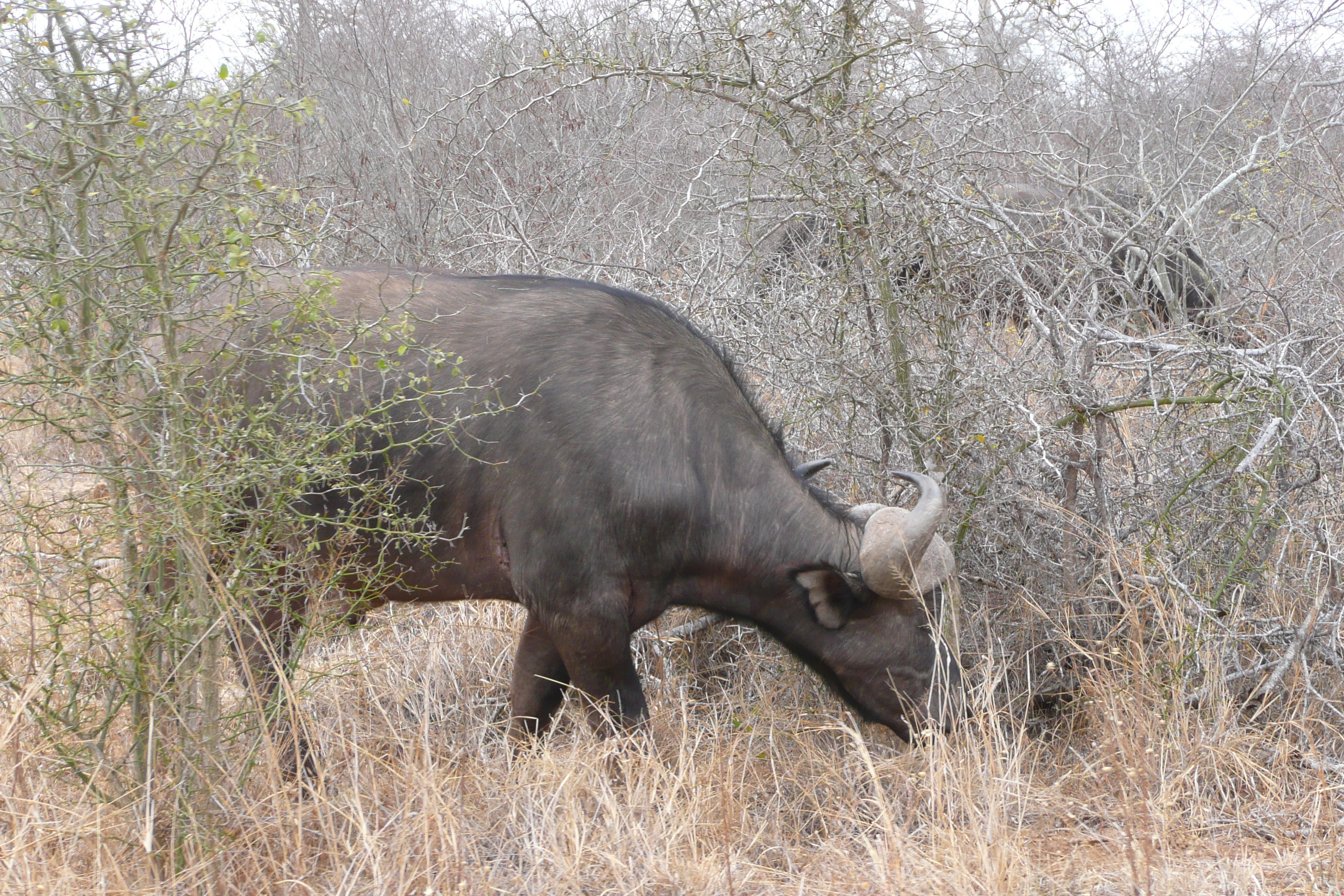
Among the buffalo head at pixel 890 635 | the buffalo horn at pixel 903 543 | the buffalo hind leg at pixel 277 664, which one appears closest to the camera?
the buffalo hind leg at pixel 277 664

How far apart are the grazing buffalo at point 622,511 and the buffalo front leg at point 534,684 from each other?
6 cm

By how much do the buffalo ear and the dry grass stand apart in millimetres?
401

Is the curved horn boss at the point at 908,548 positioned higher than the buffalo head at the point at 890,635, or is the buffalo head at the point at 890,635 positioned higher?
the curved horn boss at the point at 908,548

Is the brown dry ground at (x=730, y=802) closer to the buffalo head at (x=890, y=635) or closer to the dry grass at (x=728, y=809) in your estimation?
the dry grass at (x=728, y=809)

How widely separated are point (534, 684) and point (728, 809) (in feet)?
4.18

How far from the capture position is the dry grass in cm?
312

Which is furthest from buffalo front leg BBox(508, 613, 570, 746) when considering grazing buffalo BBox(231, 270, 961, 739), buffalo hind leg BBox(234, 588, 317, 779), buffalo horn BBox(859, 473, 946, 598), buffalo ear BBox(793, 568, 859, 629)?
buffalo horn BBox(859, 473, 946, 598)

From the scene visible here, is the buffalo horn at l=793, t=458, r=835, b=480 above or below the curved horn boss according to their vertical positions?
above

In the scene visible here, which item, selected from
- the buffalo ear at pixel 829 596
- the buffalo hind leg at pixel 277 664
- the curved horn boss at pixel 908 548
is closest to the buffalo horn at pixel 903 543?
the curved horn boss at pixel 908 548

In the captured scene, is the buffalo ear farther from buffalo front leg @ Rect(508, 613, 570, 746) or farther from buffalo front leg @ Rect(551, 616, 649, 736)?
buffalo front leg @ Rect(508, 613, 570, 746)

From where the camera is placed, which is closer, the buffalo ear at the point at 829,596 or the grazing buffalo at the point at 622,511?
the grazing buffalo at the point at 622,511

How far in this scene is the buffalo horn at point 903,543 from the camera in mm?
3896

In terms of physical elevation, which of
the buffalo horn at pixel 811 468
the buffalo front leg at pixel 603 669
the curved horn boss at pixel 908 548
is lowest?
the buffalo front leg at pixel 603 669

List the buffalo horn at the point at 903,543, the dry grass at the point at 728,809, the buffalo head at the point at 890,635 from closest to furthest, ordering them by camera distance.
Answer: the dry grass at the point at 728,809, the buffalo horn at the point at 903,543, the buffalo head at the point at 890,635
